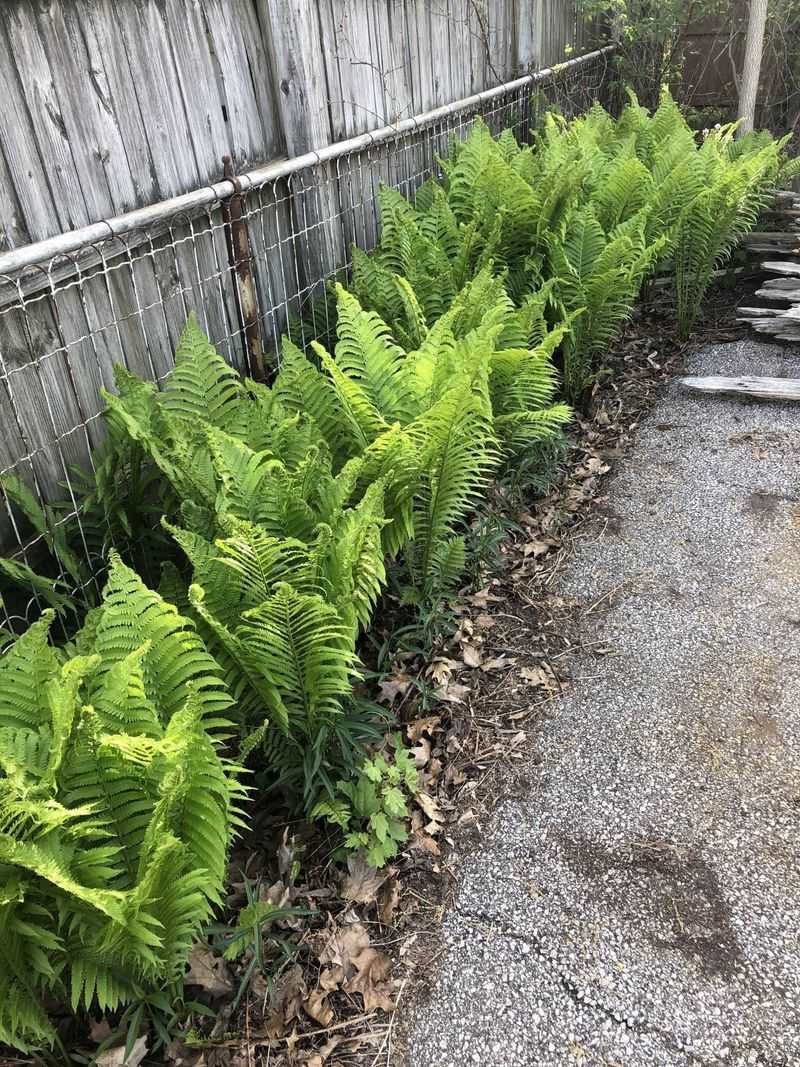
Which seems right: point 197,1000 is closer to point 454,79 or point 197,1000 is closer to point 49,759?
point 49,759

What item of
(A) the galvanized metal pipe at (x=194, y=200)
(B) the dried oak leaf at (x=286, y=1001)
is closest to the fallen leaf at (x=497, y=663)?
(B) the dried oak leaf at (x=286, y=1001)

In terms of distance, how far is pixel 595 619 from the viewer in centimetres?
315

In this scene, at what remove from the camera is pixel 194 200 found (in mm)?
2889

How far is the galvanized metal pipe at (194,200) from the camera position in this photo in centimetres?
227

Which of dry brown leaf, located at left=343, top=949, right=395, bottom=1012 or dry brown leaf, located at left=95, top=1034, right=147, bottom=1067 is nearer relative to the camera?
dry brown leaf, located at left=95, top=1034, right=147, bottom=1067

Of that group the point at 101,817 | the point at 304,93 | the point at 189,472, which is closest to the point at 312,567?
the point at 189,472

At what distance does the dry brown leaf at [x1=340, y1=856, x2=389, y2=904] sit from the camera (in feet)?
7.16

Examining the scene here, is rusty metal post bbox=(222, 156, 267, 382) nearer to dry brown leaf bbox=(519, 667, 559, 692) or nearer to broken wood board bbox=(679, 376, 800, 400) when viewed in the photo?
dry brown leaf bbox=(519, 667, 559, 692)

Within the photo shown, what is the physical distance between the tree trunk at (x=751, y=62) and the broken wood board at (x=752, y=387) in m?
3.27

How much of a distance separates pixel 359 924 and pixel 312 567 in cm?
93

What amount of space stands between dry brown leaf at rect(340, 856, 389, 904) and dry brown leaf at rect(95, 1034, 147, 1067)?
595mm

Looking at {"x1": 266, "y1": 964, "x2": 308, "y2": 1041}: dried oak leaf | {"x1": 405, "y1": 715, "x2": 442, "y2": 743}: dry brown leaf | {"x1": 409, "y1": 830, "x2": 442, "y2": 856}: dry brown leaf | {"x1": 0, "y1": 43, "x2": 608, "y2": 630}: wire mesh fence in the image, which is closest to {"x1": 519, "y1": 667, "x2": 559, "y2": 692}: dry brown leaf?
{"x1": 405, "y1": 715, "x2": 442, "y2": 743}: dry brown leaf

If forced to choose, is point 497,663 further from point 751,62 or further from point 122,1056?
point 751,62

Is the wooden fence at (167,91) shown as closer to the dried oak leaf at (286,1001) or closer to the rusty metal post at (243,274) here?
the rusty metal post at (243,274)
